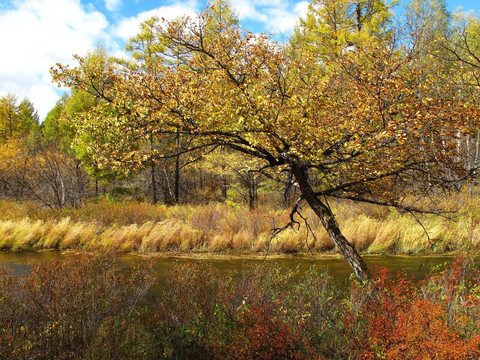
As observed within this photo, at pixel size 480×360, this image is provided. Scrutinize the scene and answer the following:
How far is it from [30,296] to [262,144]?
153 inches

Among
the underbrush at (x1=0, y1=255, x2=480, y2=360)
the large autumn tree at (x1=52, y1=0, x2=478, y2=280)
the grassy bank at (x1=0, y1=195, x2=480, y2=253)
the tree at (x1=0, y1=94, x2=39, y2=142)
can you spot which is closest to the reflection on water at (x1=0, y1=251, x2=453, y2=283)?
the grassy bank at (x1=0, y1=195, x2=480, y2=253)

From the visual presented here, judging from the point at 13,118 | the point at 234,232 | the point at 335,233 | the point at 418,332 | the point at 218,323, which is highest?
the point at 13,118

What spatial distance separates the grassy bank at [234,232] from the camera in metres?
12.0

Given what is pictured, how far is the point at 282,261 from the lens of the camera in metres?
10.9

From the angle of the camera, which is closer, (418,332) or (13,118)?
(418,332)

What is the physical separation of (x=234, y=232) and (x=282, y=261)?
2.91 meters

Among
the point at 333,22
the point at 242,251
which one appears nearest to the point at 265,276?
the point at 242,251

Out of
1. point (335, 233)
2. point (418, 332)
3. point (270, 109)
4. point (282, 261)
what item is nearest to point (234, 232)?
point (282, 261)

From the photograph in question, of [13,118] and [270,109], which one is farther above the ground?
[13,118]

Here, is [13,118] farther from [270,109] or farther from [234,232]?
[270,109]

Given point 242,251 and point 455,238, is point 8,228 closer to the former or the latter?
point 242,251

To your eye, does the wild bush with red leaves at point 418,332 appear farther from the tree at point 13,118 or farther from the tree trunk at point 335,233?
the tree at point 13,118

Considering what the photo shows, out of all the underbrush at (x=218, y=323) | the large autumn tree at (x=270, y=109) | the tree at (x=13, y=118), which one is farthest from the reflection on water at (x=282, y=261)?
the tree at (x=13, y=118)

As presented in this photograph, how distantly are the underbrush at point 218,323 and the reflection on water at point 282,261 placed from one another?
12.7 ft
